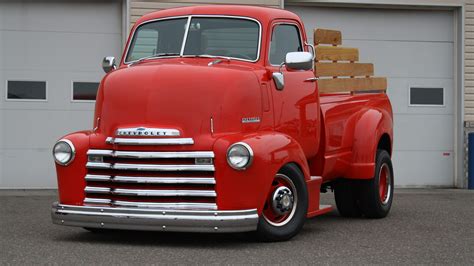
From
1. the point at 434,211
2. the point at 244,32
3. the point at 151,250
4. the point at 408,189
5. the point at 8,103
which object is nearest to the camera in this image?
the point at 151,250

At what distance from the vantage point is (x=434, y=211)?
39.9 feet

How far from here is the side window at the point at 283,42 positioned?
9.59 meters

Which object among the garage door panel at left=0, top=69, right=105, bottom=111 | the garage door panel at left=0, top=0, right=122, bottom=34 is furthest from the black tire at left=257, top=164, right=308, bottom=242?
the garage door panel at left=0, top=0, right=122, bottom=34

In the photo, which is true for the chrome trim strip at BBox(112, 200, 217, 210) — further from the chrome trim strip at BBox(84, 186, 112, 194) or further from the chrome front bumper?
the chrome trim strip at BBox(84, 186, 112, 194)

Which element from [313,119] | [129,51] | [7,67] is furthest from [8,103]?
[313,119]

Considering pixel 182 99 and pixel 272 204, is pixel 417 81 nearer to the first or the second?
pixel 272 204

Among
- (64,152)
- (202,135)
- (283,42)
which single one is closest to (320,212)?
(283,42)

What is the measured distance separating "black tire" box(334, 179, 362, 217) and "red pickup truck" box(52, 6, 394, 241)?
1.42 meters

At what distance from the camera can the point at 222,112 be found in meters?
8.53

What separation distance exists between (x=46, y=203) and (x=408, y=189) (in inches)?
255

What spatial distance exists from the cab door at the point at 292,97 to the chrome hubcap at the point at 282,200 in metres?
0.68

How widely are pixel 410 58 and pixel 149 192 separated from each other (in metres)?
9.56

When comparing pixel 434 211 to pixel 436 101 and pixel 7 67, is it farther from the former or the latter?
pixel 7 67

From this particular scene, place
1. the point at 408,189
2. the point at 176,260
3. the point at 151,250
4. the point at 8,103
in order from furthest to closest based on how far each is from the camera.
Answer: the point at 408,189
the point at 8,103
the point at 151,250
the point at 176,260
